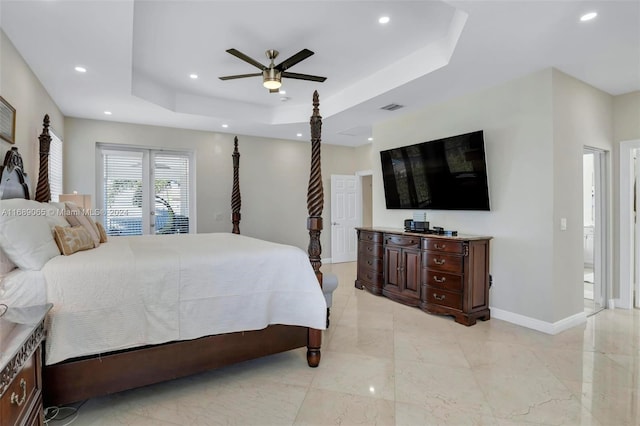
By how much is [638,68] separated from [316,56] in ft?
10.8

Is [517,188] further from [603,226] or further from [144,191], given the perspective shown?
[144,191]

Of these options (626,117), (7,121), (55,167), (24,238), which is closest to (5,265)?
(24,238)

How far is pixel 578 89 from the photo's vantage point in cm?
358

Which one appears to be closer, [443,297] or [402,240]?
[443,297]

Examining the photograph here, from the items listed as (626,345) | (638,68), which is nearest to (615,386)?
(626,345)

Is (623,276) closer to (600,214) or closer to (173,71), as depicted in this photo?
(600,214)

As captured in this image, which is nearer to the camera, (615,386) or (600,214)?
(615,386)

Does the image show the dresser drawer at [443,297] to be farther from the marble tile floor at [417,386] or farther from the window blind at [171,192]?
the window blind at [171,192]

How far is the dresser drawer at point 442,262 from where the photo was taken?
3.58 meters

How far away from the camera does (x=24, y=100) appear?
310 centimetres

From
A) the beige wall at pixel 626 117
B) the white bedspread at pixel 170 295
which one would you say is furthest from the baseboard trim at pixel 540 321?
the white bedspread at pixel 170 295

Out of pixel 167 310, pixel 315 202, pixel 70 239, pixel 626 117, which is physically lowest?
pixel 167 310

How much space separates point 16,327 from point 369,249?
4.04 m

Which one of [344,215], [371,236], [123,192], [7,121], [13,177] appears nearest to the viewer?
[7,121]
